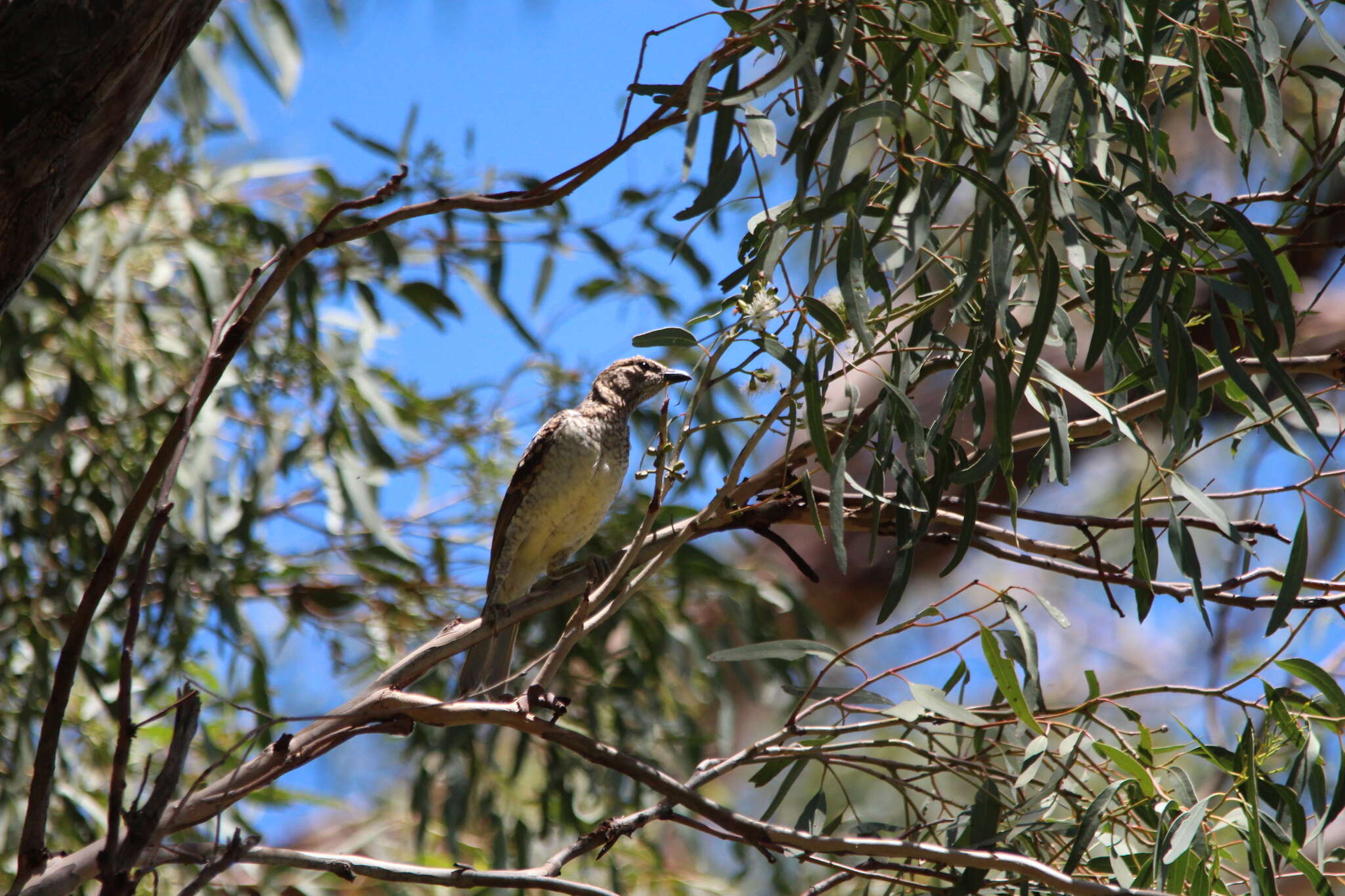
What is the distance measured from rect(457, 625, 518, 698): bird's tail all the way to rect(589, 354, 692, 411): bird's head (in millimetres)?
1011

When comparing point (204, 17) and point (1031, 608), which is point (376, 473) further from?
point (1031, 608)

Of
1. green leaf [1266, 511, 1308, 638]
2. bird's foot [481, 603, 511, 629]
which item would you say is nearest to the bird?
bird's foot [481, 603, 511, 629]

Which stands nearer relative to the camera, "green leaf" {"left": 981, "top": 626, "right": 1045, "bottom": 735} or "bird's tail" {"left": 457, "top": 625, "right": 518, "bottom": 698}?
"green leaf" {"left": 981, "top": 626, "right": 1045, "bottom": 735}

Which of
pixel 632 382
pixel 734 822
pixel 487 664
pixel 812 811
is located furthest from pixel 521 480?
pixel 734 822

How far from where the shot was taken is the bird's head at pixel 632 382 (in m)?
3.85

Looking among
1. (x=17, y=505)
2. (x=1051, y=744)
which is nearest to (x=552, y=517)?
(x=1051, y=744)

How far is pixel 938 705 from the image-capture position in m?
1.85

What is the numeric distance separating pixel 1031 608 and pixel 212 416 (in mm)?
5272

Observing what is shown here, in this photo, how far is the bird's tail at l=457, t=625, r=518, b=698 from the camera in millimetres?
2979

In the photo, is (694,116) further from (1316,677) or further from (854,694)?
(1316,677)

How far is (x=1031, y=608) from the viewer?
7328 millimetres

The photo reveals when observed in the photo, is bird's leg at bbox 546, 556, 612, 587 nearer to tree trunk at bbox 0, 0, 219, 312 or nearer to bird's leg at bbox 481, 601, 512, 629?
bird's leg at bbox 481, 601, 512, 629

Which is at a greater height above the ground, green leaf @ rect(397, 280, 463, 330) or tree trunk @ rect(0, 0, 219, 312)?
green leaf @ rect(397, 280, 463, 330)

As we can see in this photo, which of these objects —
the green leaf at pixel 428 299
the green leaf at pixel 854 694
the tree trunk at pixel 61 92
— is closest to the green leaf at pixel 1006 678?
the green leaf at pixel 854 694
